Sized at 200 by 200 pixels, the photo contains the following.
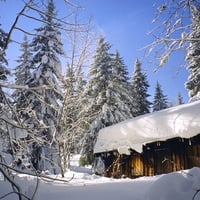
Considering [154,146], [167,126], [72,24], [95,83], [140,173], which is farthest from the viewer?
[95,83]

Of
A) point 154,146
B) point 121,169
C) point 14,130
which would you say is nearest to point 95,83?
point 121,169

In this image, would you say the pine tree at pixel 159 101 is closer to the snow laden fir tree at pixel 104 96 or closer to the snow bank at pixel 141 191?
the snow laden fir tree at pixel 104 96

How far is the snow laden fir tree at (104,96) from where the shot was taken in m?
24.0

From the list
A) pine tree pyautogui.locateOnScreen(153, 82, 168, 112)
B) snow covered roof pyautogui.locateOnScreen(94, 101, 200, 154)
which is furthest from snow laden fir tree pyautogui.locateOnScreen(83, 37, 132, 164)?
pine tree pyautogui.locateOnScreen(153, 82, 168, 112)

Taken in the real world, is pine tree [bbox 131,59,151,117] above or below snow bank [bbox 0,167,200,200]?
above

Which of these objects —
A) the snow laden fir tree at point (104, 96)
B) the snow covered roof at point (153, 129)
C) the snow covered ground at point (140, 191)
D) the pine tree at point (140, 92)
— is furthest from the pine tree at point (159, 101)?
the snow covered ground at point (140, 191)

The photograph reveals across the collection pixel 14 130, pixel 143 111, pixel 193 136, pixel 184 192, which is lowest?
pixel 184 192

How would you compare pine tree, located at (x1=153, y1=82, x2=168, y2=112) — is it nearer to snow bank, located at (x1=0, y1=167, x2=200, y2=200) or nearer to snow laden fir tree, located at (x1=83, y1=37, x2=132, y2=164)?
snow laden fir tree, located at (x1=83, y1=37, x2=132, y2=164)

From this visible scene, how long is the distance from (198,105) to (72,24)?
385 inches

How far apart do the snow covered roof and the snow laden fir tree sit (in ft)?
18.2

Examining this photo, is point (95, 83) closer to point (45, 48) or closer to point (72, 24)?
point (45, 48)

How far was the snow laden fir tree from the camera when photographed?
23984mm

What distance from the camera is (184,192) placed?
4047 millimetres

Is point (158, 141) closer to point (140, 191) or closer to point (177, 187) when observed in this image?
point (140, 191)
